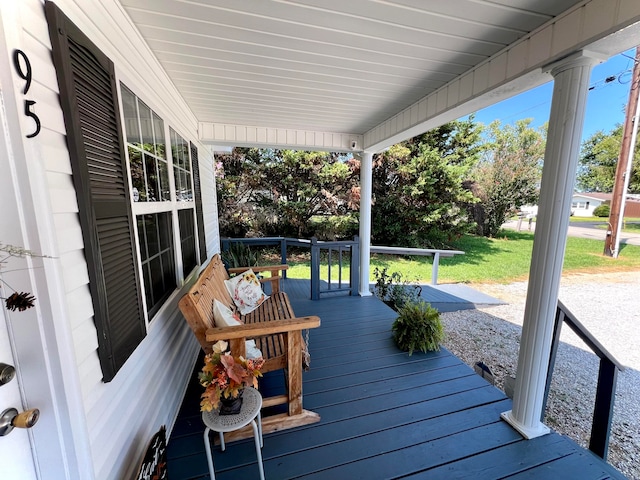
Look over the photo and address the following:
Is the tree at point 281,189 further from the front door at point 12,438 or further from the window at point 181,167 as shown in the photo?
the front door at point 12,438

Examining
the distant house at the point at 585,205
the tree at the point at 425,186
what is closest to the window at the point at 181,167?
the tree at the point at 425,186

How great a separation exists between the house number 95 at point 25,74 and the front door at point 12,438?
0.49m

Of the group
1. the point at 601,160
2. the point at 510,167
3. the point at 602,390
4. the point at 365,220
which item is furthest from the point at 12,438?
the point at 601,160

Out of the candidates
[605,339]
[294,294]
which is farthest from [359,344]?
[605,339]

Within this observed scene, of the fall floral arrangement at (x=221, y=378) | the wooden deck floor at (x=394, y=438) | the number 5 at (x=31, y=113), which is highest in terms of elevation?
the number 5 at (x=31, y=113)

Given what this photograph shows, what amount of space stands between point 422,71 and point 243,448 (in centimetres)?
290

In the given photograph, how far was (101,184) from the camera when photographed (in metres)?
1.05

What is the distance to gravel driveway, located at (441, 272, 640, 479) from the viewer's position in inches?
95.3

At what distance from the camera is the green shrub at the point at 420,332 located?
8.39 feet

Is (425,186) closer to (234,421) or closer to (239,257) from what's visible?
(239,257)

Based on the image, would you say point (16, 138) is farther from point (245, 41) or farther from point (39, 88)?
point (245, 41)

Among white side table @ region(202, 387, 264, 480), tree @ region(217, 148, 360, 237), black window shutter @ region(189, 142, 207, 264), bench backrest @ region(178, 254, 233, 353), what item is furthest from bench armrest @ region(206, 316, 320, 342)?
tree @ region(217, 148, 360, 237)

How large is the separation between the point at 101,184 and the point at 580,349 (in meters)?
5.80

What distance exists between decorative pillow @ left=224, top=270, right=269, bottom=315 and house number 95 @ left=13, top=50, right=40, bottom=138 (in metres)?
2.02
